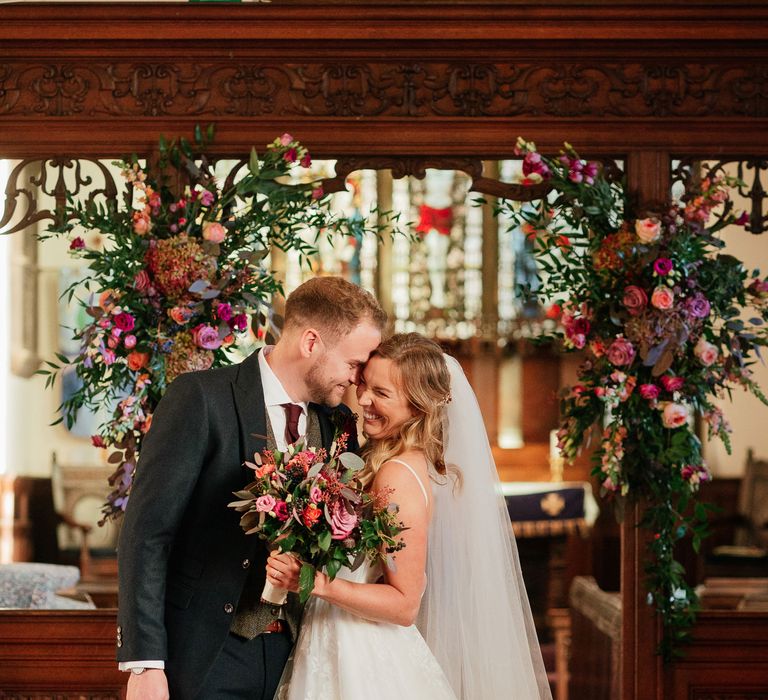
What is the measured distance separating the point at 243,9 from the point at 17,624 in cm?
272

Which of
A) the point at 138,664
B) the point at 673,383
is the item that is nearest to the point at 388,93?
the point at 673,383

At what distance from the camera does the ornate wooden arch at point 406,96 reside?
462 centimetres

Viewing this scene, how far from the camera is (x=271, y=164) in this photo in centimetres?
446

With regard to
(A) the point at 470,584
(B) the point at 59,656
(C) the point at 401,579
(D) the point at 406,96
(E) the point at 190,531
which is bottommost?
(B) the point at 59,656

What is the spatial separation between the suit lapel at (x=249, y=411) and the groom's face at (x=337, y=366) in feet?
0.51

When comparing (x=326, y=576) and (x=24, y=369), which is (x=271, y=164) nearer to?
(x=326, y=576)

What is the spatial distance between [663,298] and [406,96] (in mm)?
1363

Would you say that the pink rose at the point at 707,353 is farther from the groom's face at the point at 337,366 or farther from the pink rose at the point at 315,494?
the pink rose at the point at 315,494

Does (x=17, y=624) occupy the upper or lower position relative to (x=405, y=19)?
lower

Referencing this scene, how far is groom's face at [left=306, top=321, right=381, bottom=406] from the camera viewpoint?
324 centimetres

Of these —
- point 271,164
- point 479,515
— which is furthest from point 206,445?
point 271,164

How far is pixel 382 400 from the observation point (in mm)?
3422

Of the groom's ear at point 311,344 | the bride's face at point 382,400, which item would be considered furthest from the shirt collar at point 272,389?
the bride's face at point 382,400

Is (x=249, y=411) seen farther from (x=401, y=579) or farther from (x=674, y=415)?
(x=674, y=415)
